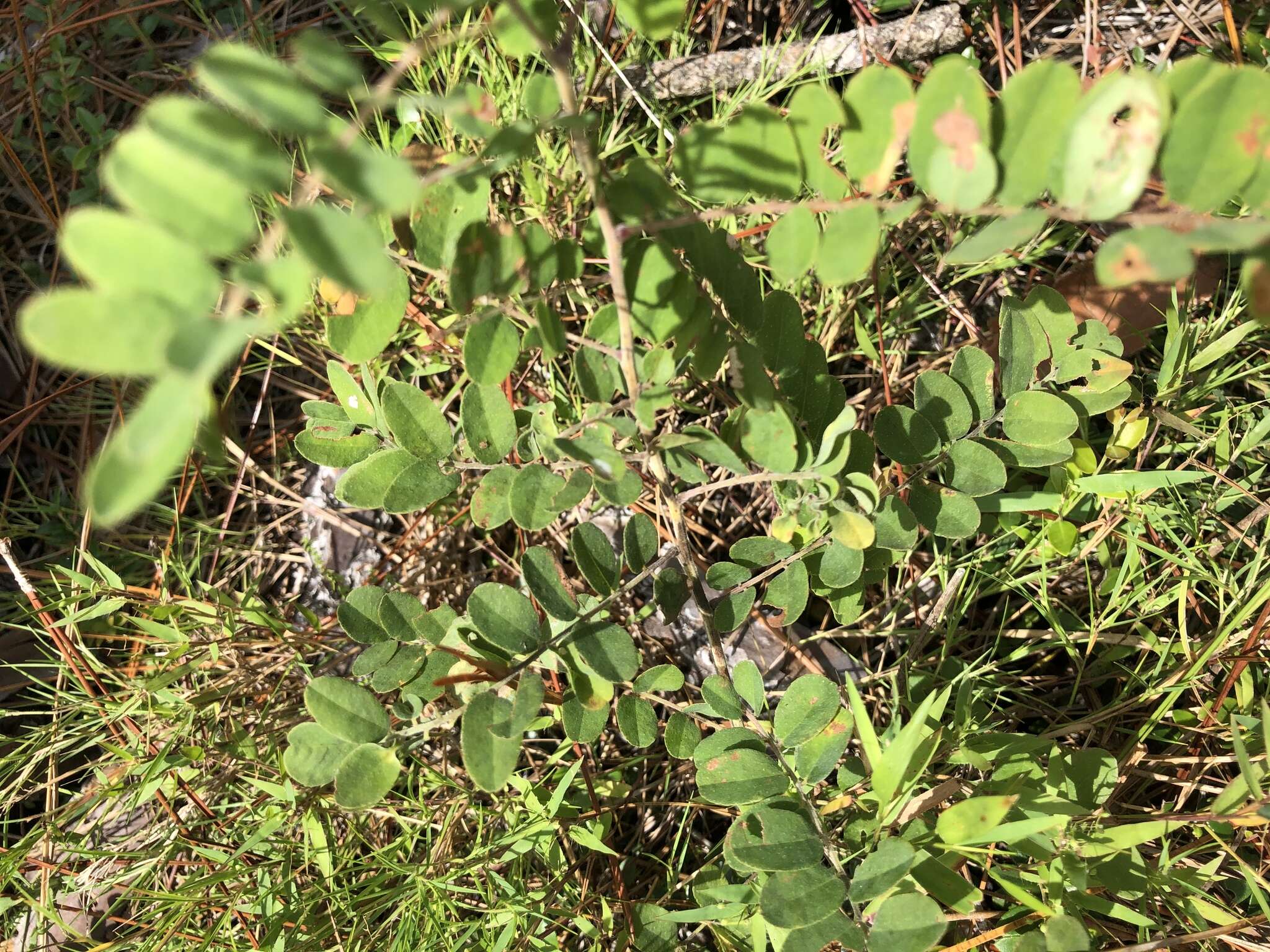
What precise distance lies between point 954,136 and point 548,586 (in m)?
0.75

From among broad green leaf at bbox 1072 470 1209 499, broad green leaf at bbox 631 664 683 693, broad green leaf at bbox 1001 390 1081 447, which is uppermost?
broad green leaf at bbox 1001 390 1081 447

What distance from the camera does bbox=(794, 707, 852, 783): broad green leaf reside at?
128cm

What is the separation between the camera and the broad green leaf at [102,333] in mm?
550

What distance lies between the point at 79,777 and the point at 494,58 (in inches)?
75.4

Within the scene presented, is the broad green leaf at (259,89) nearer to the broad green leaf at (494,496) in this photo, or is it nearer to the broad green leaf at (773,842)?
the broad green leaf at (494,496)

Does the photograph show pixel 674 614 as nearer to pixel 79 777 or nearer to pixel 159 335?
pixel 159 335

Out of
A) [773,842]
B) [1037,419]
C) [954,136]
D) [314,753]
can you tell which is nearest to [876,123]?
[954,136]

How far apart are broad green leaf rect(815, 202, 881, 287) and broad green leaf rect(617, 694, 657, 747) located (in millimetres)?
723

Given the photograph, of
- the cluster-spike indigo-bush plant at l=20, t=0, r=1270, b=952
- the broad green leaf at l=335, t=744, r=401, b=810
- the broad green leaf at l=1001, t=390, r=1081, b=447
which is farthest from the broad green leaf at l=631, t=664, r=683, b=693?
the broad green leaf at l=1001, t=390, r=1081, b=447

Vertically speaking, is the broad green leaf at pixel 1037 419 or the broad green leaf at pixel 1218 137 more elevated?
the broad green leaf at pixel 1218 137

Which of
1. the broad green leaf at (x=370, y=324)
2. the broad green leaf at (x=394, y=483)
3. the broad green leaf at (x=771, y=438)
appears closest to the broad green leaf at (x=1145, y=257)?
the broad green leaf at (x=771, y=438)

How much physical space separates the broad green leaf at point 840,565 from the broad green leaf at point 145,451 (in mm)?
915

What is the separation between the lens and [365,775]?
1.09 metres

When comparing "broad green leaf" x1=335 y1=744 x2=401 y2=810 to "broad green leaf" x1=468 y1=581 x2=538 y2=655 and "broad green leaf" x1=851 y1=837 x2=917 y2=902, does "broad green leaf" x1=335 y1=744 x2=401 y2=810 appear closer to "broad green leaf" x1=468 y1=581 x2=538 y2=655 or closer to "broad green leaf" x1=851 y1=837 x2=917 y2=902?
"broad green leaf" x1=468 y1=581 x2=538 y2=655
